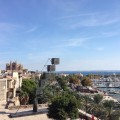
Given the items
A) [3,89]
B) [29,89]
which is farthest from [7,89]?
[29,89]

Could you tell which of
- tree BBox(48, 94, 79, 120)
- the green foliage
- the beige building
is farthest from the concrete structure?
tree BBox(48, 94, 79, 120)

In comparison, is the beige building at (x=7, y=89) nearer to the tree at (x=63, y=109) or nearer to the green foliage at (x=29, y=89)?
the green foliage at (x=29, y=89)

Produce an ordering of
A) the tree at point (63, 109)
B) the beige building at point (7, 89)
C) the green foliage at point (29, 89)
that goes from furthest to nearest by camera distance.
→ the green foliage at point (29, 89) → the beige building at point (7, 89) → the tree at point (63, 109)

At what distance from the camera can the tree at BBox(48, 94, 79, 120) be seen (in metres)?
25.2

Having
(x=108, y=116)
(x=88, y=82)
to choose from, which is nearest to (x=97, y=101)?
(x=108, y=116)

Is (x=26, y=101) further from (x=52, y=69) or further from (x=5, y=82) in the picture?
(x=52, y=69)

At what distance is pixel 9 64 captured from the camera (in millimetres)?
144250

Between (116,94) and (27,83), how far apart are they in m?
54.2

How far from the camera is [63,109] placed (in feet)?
83.4

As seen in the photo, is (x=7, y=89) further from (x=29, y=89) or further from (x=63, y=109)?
(x=63, y=109)

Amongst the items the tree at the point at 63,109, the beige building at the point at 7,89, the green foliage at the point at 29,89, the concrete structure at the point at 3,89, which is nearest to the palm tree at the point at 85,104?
the green foliage at the point at 29,89

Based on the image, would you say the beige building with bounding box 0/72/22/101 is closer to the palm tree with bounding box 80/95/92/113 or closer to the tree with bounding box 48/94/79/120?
the palm tree with bounding box 80/95/92/113

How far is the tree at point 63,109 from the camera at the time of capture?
2516cm

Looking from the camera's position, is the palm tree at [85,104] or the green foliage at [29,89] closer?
the palm tree at [85,104]
